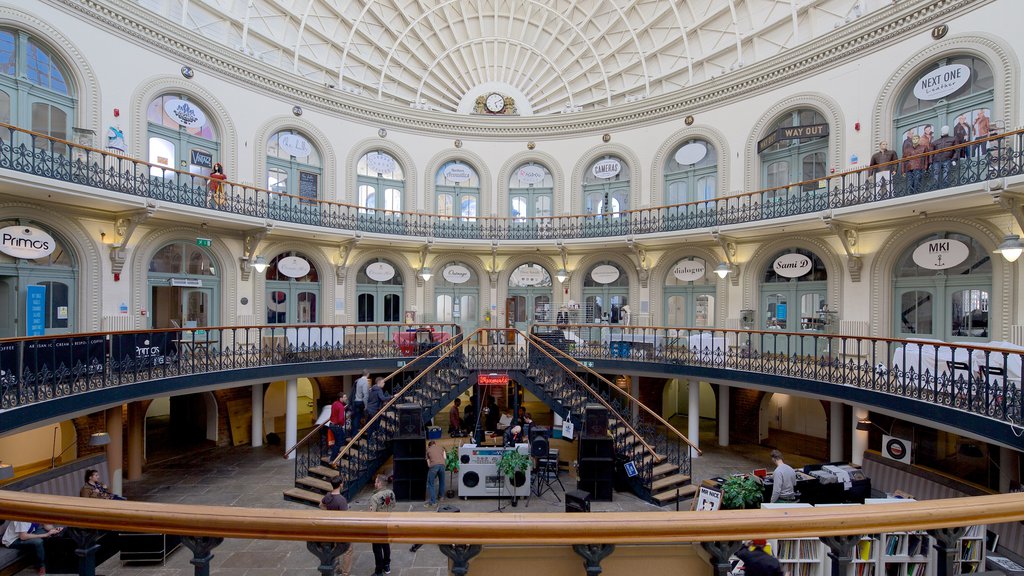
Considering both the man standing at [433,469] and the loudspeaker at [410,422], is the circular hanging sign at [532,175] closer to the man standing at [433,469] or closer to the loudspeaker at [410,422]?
the loudspeaker at [410,422]

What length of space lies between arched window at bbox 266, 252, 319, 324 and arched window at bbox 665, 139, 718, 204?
14.1 m

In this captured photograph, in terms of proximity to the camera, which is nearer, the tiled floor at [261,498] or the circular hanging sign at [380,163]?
the tiled floor at [261,498]

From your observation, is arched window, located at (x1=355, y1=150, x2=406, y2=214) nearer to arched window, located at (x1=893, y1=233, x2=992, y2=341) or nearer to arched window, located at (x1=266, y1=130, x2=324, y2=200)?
arched window, located at (x1=266, y1=130, x2=324, y2=200)

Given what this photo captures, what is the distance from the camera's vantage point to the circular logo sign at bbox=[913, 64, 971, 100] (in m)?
12.2

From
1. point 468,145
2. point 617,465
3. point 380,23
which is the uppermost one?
point 380,23

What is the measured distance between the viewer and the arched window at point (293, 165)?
17766 mm

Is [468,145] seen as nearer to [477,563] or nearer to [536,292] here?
[536,292]

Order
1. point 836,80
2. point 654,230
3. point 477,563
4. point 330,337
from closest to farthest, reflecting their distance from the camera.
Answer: point 477,563 → point 836,80 → point 330,337 → point 654,230

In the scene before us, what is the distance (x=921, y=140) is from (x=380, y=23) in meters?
18.7

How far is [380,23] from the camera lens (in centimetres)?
1981

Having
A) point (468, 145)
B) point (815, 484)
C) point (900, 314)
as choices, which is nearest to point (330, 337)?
point (468, 145)

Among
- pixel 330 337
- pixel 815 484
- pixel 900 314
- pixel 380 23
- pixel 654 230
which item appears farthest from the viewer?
pixel 380 23

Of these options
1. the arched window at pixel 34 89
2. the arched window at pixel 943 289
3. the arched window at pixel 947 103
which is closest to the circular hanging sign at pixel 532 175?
the arched window at pixel 947 103

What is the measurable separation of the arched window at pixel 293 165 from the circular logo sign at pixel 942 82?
18.7 meters
